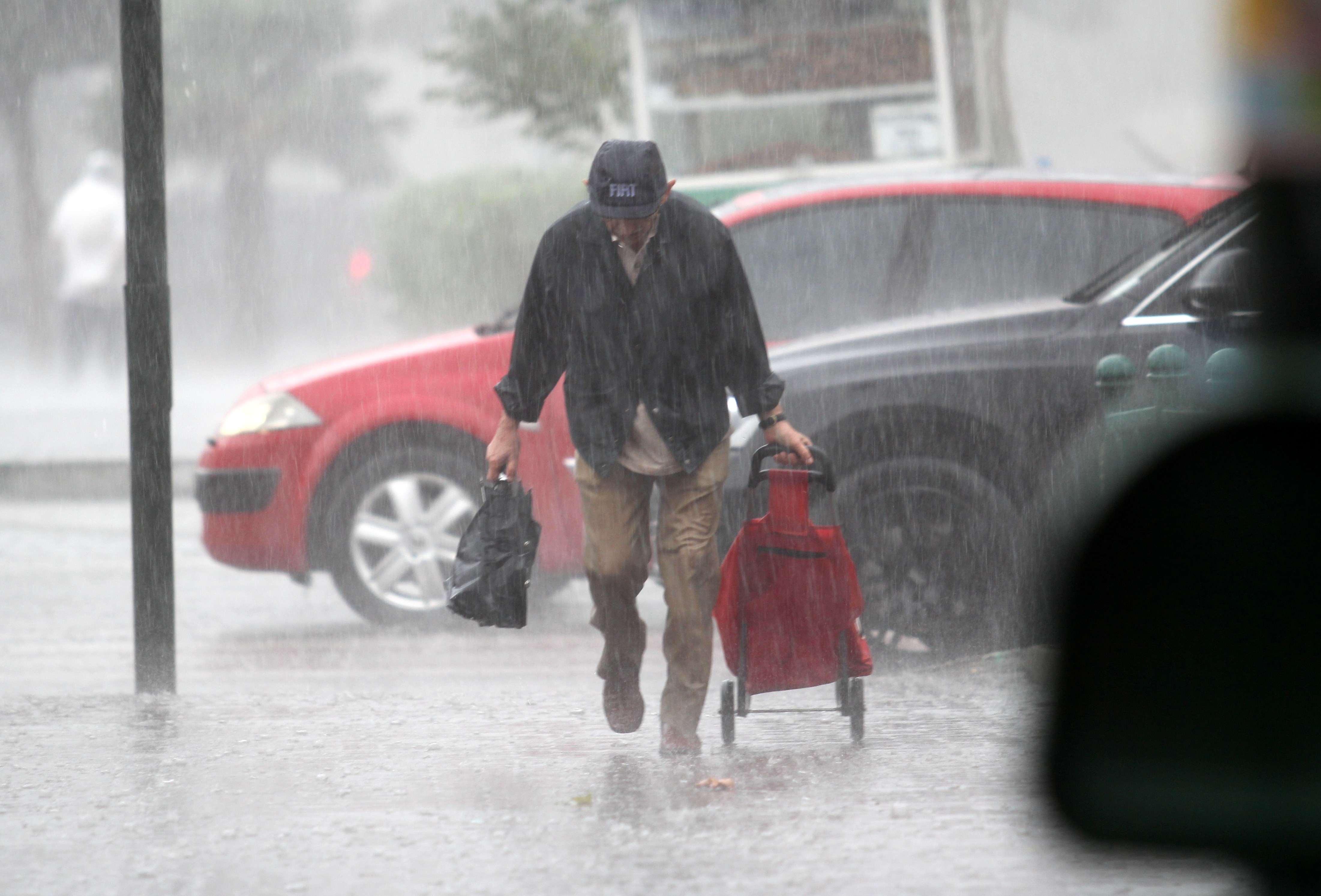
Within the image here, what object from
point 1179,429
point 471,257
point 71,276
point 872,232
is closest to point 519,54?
point 471,257

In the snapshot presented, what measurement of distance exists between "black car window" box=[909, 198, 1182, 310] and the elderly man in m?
2.38

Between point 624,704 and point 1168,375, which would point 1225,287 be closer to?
point 1168,375

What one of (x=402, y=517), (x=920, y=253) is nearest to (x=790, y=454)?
(x=920, y=253)

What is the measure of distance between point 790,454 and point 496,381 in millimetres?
2619

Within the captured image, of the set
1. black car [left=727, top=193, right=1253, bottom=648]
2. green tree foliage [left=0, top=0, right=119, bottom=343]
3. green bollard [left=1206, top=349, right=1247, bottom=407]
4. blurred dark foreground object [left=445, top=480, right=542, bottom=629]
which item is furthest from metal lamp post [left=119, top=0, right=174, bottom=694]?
green tree foliage [left=0, top=0, right=119, bottom=343]

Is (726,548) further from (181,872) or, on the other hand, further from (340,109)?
(340,109)

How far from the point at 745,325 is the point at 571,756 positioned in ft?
4.36

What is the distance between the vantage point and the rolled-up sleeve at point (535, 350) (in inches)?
206

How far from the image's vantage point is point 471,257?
75.0 feet

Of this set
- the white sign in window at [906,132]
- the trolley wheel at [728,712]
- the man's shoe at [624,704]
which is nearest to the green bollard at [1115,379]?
the trolley wheel at [728,712]

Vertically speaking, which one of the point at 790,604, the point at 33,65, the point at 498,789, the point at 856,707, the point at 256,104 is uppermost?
the point at 33,65

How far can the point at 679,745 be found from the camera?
5.27 meters

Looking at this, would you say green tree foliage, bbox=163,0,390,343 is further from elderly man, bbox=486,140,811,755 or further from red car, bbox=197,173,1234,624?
elderly man, bbox=486,140,811,755

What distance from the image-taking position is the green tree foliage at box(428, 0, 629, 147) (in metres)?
21.5
